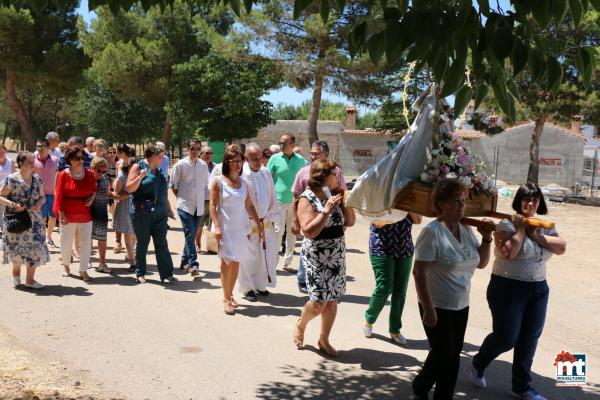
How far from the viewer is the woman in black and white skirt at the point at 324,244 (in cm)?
551

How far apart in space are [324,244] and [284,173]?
4.11m

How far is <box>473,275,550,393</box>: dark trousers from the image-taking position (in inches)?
188

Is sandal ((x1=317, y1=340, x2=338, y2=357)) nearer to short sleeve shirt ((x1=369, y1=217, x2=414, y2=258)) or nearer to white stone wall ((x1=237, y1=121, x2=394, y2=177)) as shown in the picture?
short sleeve shirt ((x1=369, y1=217, x2=414, y2=258))

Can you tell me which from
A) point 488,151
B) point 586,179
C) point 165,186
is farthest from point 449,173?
point 488,151

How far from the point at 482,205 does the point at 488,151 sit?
133ft

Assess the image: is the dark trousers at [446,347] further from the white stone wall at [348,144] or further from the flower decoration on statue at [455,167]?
the white stone wall at [348,144]

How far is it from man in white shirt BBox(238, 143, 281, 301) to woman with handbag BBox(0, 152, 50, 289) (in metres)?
2.53

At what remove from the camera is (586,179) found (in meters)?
35.6

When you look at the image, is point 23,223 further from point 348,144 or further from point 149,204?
point 348,144

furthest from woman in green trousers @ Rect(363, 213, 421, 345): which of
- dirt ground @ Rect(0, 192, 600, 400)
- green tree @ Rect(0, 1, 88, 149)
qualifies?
green tree @ Rect(0, 1, 88, 149)

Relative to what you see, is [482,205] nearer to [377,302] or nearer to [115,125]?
[377,302]

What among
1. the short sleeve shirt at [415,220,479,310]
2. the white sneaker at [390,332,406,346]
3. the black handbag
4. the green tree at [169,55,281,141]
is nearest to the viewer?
the short sleeve shirt at [415,220,479,310]

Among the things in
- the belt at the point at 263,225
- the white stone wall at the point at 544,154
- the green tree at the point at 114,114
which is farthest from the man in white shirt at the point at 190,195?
the green tree at the point at 114,114

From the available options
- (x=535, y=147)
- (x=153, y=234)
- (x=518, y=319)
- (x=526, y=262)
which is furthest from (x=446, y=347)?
(x=535, y=147)
